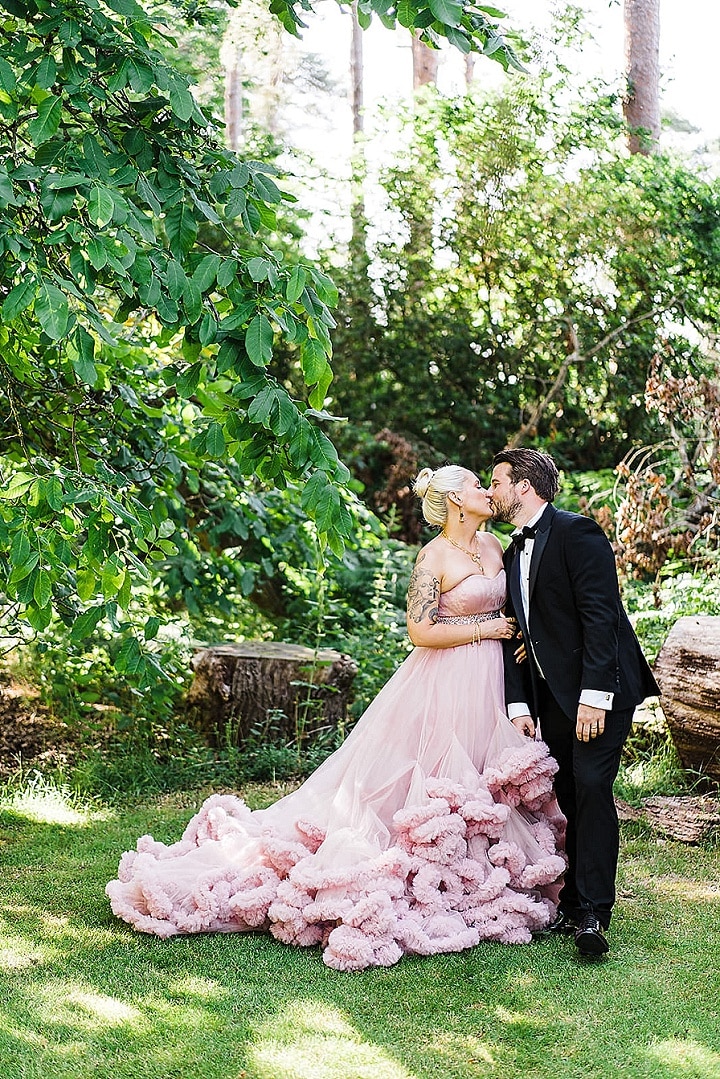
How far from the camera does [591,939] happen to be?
3449 mm

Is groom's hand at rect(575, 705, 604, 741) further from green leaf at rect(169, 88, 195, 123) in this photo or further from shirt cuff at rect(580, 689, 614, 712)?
green leaf at rect(169, 88, 195, 123)

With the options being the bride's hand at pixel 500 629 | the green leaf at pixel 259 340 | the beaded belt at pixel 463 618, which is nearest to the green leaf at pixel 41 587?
the green leaf at pixel 259 340

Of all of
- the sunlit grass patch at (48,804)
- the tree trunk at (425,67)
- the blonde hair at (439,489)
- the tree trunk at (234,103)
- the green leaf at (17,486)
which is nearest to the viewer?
the green leaf at (17,486)

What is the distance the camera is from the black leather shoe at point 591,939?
11.3 ft

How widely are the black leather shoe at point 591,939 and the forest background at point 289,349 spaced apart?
147 cm

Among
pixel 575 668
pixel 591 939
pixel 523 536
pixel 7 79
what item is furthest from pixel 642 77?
pixel 591 939

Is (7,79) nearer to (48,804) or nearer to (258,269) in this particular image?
(258,269)

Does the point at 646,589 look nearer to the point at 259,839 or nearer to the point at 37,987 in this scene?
the point at 259,839

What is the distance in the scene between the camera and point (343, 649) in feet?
22.6

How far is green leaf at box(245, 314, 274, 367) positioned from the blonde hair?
1.14m

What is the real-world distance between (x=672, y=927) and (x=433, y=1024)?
122cm

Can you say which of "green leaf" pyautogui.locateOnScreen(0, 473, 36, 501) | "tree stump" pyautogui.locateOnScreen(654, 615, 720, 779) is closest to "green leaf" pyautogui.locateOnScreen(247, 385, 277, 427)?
"green leaf" pyautogui.locateOnScreen(0, 473, 36, 501)

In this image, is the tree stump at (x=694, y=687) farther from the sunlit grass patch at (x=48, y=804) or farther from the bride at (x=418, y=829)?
the sunlit grass patch at (x=48, y=804)

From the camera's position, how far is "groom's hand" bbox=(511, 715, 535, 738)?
3797mm
